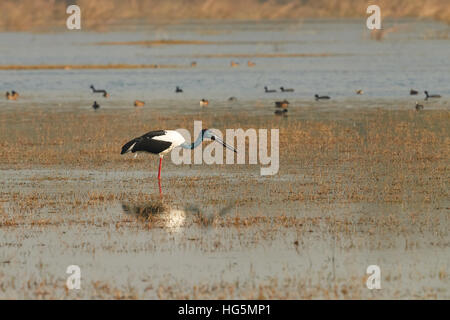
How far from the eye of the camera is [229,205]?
1648 cm

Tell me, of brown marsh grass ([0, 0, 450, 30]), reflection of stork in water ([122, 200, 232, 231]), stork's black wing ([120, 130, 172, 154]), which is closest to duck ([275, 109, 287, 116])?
stork's black wing ([120, 130, 172, 154])

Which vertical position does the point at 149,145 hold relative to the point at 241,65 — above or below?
below

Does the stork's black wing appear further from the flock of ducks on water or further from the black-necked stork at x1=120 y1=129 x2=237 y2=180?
the flock of ducks on water

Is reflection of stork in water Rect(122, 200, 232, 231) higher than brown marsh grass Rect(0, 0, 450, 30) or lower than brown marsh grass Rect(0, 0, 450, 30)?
lower

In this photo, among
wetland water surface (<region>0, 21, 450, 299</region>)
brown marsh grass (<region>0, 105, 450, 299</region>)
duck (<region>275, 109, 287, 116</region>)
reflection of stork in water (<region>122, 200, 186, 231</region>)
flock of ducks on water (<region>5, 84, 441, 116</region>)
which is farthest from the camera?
flock of ducks on water (<region>5, 84, 441, 116</region>)

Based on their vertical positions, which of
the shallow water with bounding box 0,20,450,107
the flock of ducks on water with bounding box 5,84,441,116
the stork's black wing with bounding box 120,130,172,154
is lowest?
the stork's black wing with bounding box 120,130,172,154

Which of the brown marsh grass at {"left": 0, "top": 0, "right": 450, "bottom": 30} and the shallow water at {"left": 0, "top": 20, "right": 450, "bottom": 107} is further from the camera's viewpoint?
the brown marsh grass at {"left": 0, "top": 0, "right": 450, "bottom": 30}

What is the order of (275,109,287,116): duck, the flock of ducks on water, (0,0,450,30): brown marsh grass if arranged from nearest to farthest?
(275,109,287,116): duck
the flock of ducks on water
(0,0,450,30): brown marsh grass

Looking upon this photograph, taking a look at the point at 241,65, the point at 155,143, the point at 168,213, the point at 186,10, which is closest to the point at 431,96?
the point at 155,143

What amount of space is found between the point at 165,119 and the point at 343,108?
24.2 feet

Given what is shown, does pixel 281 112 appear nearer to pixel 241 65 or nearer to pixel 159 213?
pixel 159 213

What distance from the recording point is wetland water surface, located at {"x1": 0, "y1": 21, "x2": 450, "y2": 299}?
468 inches

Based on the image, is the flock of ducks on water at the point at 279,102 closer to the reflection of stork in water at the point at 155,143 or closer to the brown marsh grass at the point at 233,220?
the brown marsh grass at the point at 233,220
